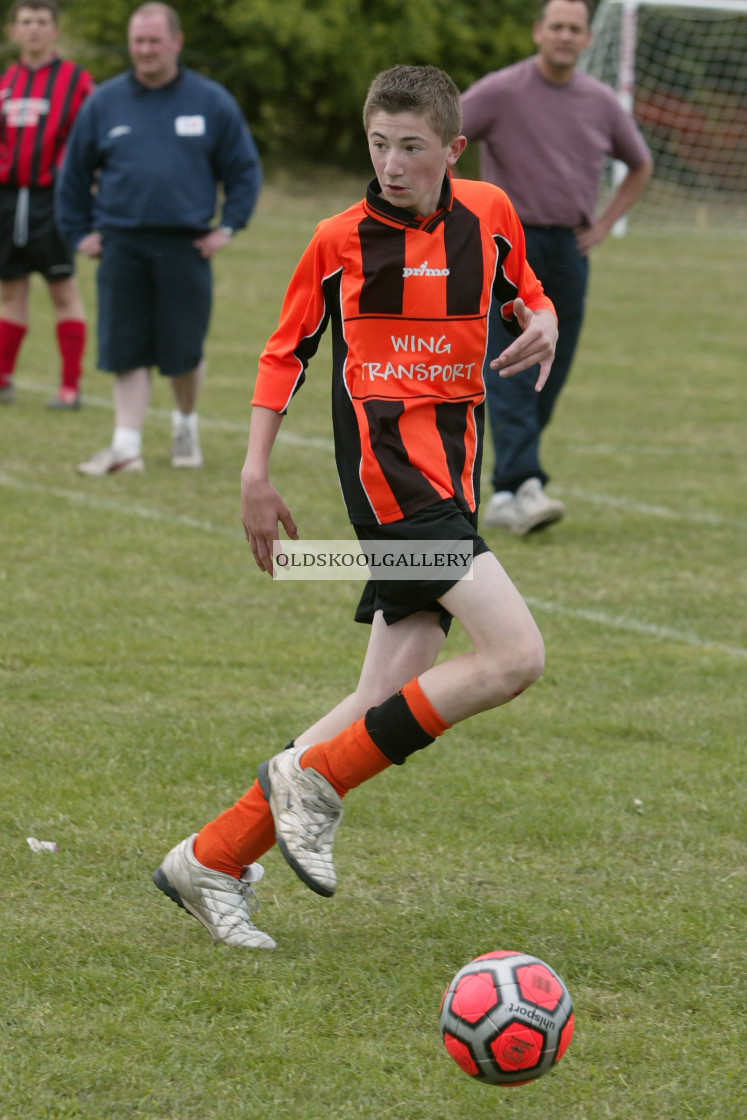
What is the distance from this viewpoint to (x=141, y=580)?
20.3ft

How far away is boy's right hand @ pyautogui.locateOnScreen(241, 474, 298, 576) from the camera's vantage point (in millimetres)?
3068

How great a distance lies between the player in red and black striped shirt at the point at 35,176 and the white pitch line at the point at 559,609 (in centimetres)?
276

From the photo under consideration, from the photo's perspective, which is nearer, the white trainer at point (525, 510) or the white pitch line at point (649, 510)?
the white trainer at point (525, 510)

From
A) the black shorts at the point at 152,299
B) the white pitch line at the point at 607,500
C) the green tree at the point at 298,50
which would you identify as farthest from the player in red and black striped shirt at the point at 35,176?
the green tree at the point at 298,50

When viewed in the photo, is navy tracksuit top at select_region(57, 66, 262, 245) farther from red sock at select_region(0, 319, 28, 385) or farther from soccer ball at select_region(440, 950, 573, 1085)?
soccer ball at select_region(440, 950, 573, 1085)

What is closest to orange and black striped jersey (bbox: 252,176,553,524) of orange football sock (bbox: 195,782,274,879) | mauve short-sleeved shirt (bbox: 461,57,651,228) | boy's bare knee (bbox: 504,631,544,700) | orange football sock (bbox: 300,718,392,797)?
boy's bare knee (bbox: 504,631,544,700)

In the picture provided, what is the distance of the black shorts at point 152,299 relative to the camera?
26.1 ft

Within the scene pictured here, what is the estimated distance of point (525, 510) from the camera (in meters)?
7.02

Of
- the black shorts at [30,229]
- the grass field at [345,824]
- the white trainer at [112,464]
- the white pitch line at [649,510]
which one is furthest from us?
the black shorts at [30,229]

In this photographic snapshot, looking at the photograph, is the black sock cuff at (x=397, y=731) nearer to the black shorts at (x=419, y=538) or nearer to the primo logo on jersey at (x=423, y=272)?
the black shorts at (x=419, y=538)

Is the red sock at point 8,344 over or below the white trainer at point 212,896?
below

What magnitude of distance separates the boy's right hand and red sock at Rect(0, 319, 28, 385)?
7.45 metres

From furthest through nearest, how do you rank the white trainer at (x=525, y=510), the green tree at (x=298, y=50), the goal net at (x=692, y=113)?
the green tree at (x=298, y=50) < the goal net at (x=692, y=113) < the white trainer at (x=525, y=510)

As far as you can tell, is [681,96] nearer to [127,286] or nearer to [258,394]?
[127,286]
